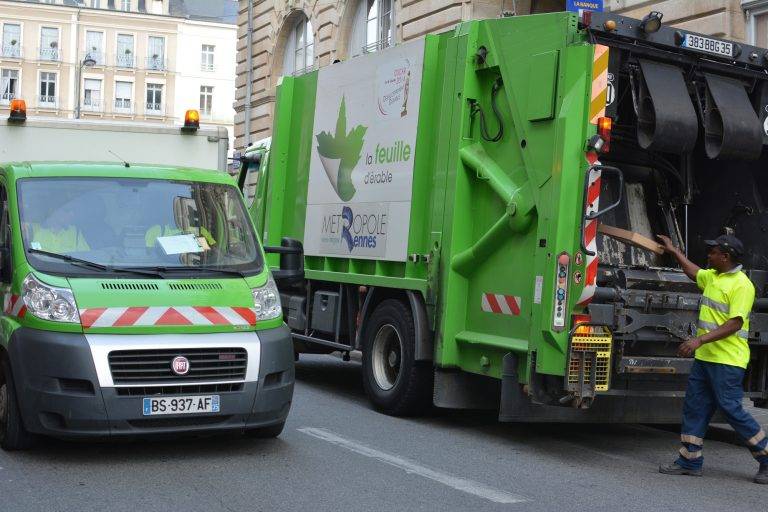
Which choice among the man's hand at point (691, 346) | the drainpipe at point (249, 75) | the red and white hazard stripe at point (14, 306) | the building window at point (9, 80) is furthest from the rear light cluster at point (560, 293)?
the building window at point (9, 80)

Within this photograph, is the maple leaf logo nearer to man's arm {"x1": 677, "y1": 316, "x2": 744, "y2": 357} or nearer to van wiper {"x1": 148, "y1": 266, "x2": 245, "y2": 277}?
van wiper {"x1": 148, "y1": 266, "x2": 245, "y2": 277}

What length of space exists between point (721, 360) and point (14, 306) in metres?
4.45

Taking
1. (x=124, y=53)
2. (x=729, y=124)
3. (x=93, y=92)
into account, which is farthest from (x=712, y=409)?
(x=93, y=92)

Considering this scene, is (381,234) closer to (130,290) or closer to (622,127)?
(622,127)

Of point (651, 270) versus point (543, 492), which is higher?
point (651, 270)

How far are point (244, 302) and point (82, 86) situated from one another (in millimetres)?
66914

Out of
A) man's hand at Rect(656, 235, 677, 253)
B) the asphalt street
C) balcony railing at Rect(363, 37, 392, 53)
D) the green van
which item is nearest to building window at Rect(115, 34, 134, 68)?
balcony railing at Rect(363, 37, 392, 53)

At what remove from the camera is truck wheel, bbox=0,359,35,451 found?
22.6 feet

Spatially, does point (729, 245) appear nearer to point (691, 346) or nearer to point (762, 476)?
point (691, 346)

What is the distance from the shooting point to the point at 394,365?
364 inches

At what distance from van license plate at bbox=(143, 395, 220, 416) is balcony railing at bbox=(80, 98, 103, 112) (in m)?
66.1

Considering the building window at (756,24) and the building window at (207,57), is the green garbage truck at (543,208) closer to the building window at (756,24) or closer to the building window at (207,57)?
the building window at (756,24)

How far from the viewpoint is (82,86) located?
70688mm

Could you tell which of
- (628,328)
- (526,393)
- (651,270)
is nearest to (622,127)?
(651,270)
